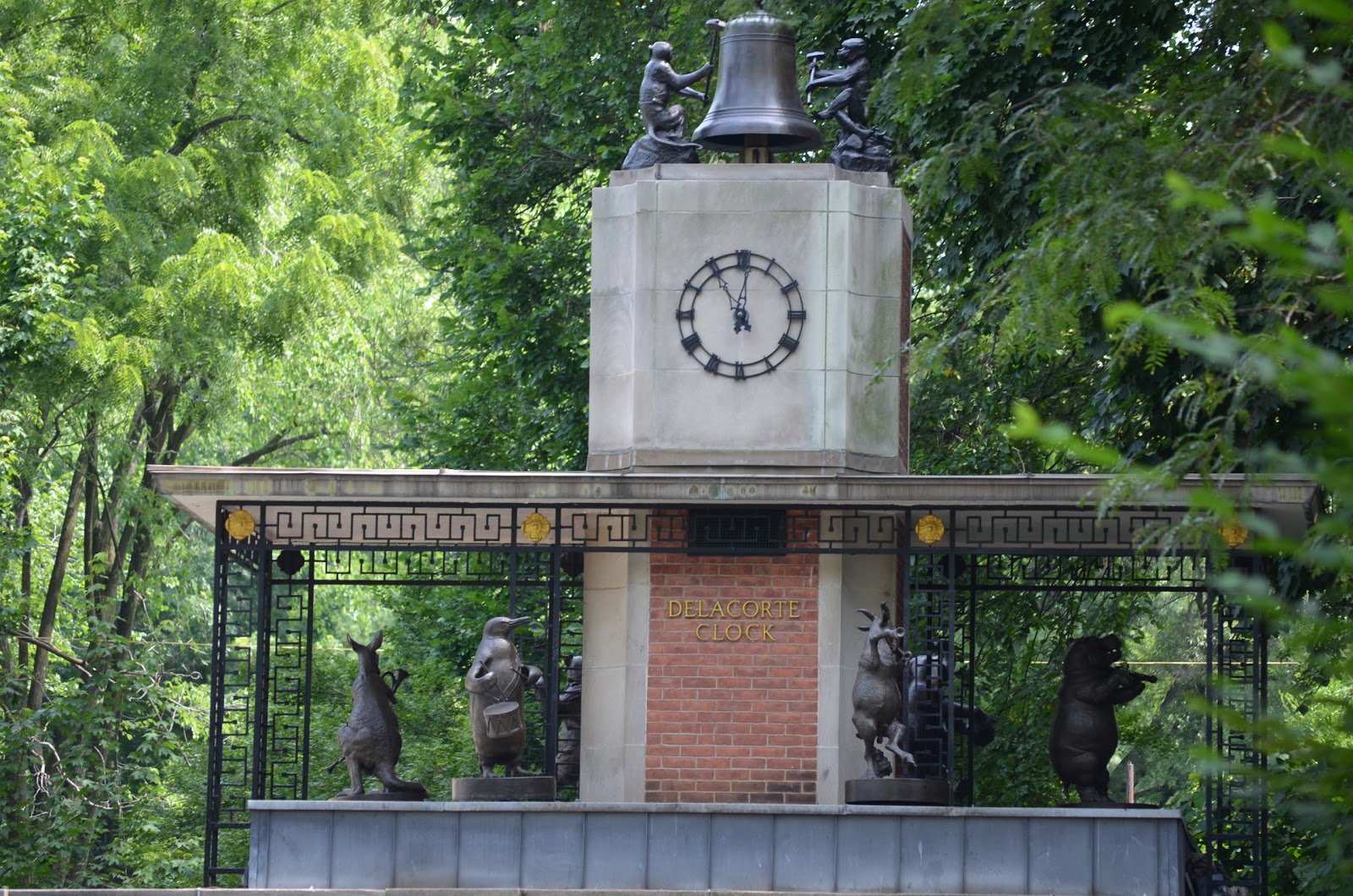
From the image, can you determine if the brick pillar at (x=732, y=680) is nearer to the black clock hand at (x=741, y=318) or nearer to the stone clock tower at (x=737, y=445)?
the stone clock tower at (x=737, y=445)

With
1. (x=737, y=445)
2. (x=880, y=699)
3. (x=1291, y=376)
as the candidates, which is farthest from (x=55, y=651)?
(x=1291, y=376)

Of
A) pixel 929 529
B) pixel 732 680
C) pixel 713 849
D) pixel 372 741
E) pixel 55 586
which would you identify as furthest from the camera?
pixel 55 586

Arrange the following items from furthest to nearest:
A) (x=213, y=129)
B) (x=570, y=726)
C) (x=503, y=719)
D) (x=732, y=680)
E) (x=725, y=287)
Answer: (x=213, y=129)
(x=570, y=726)
(x=725, y=287)
(x=732, y=680)
(x=503, y=719)

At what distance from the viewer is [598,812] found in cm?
1372

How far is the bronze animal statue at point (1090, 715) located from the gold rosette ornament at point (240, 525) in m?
5.59

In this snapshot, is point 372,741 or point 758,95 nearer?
point 372,741

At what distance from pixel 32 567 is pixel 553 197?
8312 millimetres

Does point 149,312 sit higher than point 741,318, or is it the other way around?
point 149,312

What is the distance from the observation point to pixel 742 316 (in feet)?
50.3

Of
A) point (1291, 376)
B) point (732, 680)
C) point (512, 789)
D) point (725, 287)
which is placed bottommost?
point (512, 789)

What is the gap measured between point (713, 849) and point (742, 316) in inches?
148

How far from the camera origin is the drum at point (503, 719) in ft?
46.9

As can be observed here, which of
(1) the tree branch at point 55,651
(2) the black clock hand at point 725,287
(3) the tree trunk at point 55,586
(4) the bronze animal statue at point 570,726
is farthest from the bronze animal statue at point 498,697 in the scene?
(3) the tree trunk at point 55,586

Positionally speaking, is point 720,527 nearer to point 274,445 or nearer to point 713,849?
point 713,849
